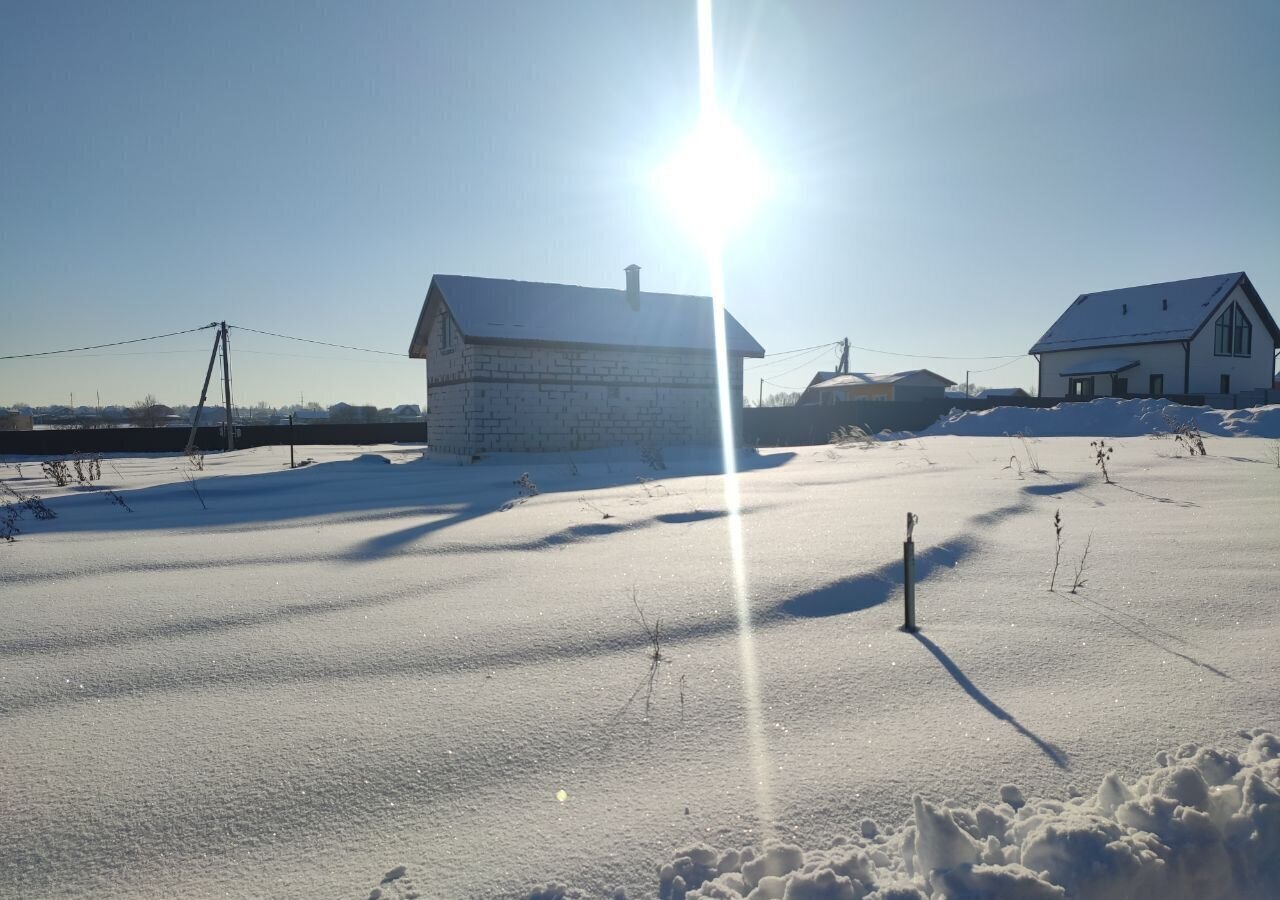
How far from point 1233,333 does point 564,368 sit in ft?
96.2

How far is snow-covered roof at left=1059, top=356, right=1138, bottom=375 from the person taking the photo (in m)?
25.8

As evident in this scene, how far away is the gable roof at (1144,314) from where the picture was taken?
24.9 m

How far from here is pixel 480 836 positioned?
133cm

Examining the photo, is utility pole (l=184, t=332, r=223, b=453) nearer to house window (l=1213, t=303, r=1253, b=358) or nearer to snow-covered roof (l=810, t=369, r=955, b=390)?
snow-covered roof (l=810, t=369, r=955, b=390)

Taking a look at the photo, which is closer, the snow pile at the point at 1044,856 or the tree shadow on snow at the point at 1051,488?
the snow pile at the point at 1044,856

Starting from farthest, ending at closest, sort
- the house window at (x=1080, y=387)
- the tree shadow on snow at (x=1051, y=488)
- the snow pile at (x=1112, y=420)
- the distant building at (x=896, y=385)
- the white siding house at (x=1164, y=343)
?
the distant building at (x=896, y=385), the house window at (x=1080, y=387), the white siding house at (x=1164, y=343), the snow pile at (x=1112, y=420), the tree shadow on snow at (x=1051, y=488)

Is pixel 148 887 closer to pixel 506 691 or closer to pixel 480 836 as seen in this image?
pixel 480 836

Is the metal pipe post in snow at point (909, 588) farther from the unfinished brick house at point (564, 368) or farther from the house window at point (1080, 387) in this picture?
the house window at point (1080, 387)

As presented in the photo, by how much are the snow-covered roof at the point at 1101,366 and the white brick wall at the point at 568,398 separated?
20271 millimetres

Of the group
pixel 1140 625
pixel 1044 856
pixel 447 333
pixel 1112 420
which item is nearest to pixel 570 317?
pixel 447 333

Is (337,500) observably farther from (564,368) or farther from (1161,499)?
(564,368)

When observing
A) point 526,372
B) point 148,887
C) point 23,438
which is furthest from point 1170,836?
point 23,438

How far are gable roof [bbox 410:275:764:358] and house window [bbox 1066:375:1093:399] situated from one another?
20.5 m

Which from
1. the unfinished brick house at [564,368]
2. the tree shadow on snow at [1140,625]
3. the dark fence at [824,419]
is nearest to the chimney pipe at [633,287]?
the unfinished brick house at [564,368]
